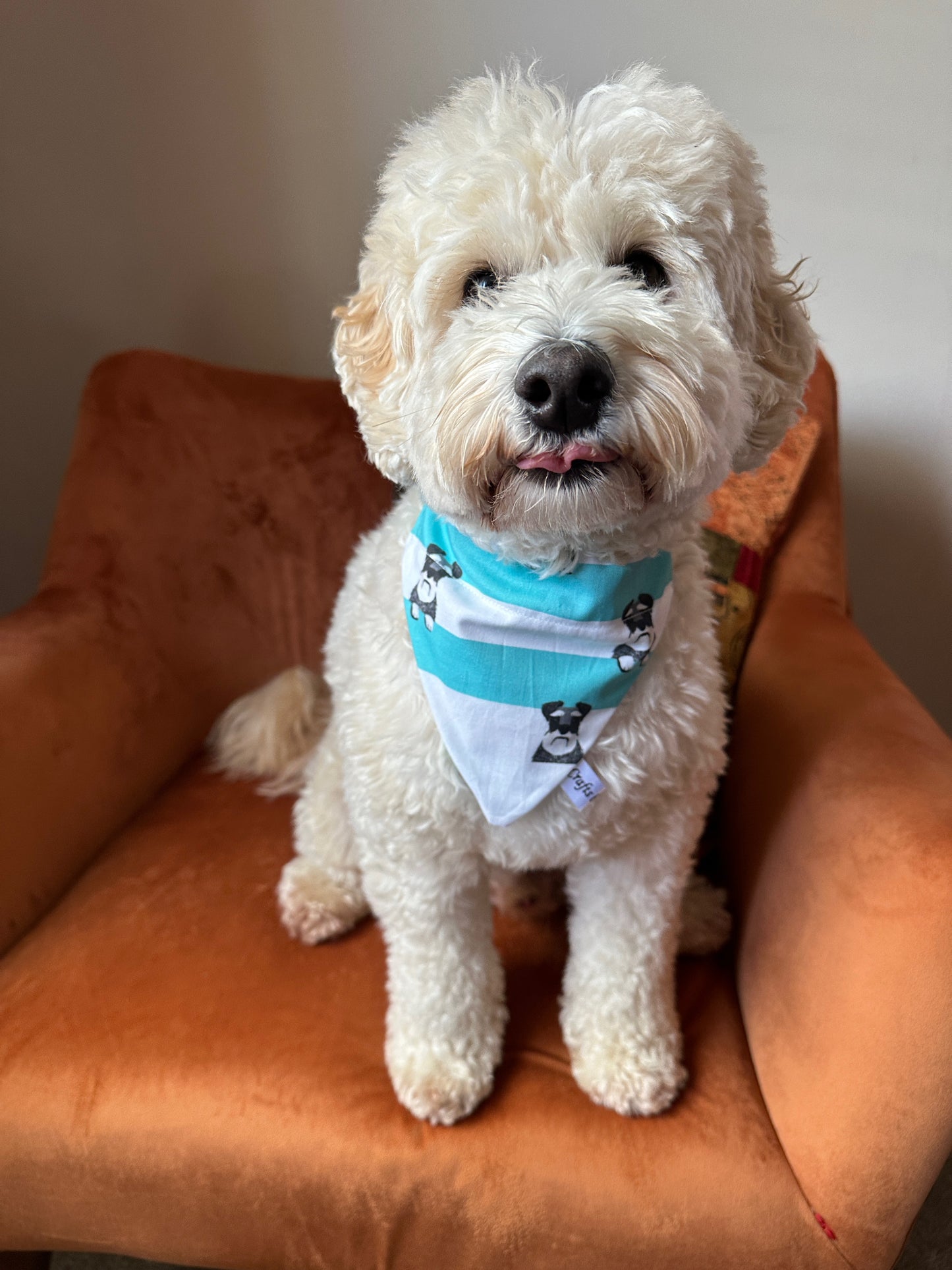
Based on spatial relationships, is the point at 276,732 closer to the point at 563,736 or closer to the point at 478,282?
the point at 563,736

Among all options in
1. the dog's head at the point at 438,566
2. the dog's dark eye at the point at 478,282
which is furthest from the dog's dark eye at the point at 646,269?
the dog's head at the point at 438,566

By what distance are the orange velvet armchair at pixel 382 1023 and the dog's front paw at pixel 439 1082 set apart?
2 centimetres

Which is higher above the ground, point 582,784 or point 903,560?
point 582,784

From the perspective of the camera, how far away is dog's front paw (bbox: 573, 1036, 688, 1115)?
96 cm

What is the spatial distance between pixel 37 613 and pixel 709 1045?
114cm

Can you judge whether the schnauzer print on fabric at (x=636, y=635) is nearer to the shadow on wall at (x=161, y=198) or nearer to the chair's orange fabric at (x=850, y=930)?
the chair's orange fabric at (x=850, y=930)

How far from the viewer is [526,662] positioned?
3.00ft

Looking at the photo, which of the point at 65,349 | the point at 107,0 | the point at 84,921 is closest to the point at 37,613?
the point at 84,921

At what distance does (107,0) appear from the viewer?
5.22 feet

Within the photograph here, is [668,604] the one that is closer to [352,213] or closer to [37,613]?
[37,613]

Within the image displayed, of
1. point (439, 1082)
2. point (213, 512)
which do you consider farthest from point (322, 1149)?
point (213, 512)

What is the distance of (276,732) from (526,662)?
2.18 feet

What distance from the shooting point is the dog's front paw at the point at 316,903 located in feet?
3.84

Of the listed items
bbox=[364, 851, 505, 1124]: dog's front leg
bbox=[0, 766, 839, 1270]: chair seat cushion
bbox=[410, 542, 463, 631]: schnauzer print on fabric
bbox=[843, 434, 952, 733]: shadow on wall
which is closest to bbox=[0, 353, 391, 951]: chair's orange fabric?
bbox=[0, 766, 839, 1270]: chair seat cushion
